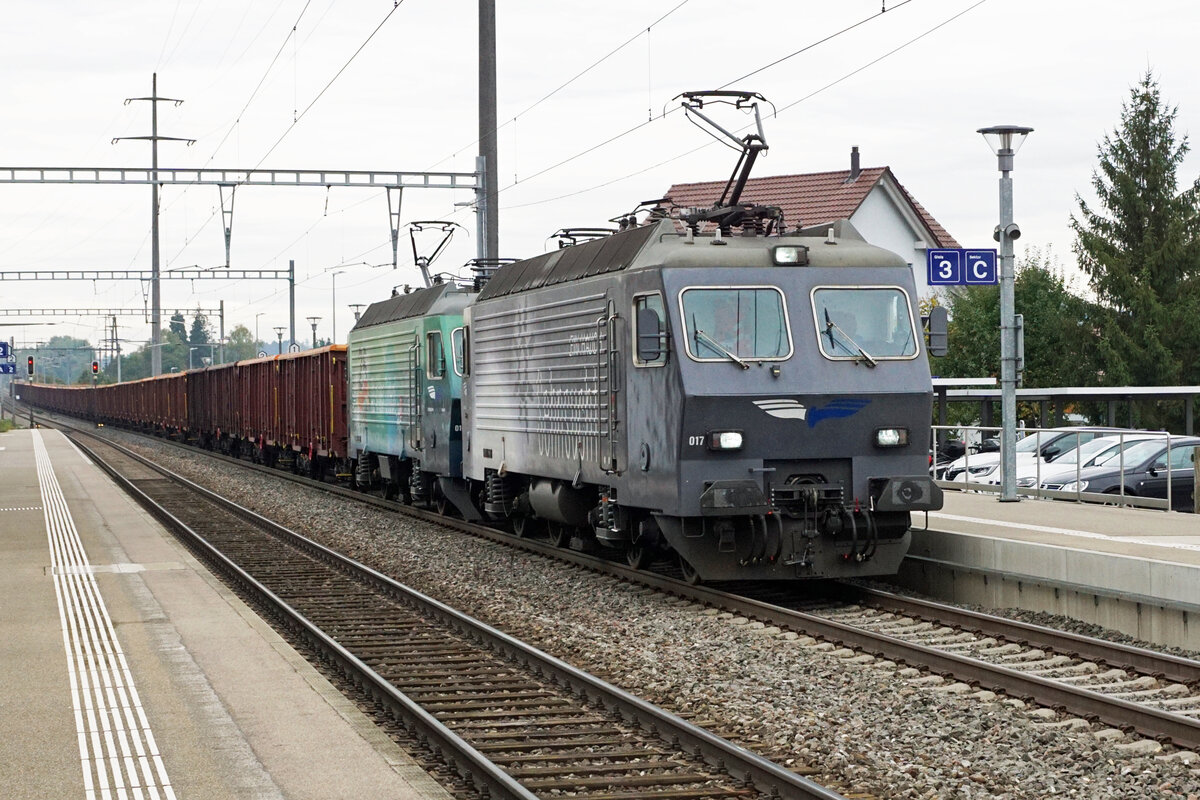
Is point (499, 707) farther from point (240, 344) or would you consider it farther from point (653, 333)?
point (240, 344)

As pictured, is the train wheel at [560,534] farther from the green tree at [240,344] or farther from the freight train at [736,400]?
the green tree at [240,344]

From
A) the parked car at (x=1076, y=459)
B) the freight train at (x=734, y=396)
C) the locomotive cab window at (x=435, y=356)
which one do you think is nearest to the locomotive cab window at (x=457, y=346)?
the locomotive cab window at (x=435, y=356)

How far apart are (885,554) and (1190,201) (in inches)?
1529

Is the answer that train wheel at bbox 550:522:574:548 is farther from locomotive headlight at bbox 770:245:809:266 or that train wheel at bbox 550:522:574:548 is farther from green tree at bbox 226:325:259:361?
green tree at bbox 226:325:259:361

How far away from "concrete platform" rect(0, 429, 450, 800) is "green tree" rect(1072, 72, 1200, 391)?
36.1 meters

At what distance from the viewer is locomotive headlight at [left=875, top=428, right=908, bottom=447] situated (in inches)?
507

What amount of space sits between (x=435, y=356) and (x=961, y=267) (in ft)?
24.9

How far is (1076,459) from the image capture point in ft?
67.3

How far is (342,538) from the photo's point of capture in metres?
20.4

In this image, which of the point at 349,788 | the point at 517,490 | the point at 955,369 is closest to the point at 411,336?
the point at 517,490

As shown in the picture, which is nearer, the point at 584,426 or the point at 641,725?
the point at 641,725

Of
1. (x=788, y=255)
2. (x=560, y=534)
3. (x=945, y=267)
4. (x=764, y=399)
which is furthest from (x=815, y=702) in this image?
(x=945, y=267)

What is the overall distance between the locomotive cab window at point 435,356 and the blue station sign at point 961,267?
273 inches

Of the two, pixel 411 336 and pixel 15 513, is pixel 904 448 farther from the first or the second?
pixel 15 513
